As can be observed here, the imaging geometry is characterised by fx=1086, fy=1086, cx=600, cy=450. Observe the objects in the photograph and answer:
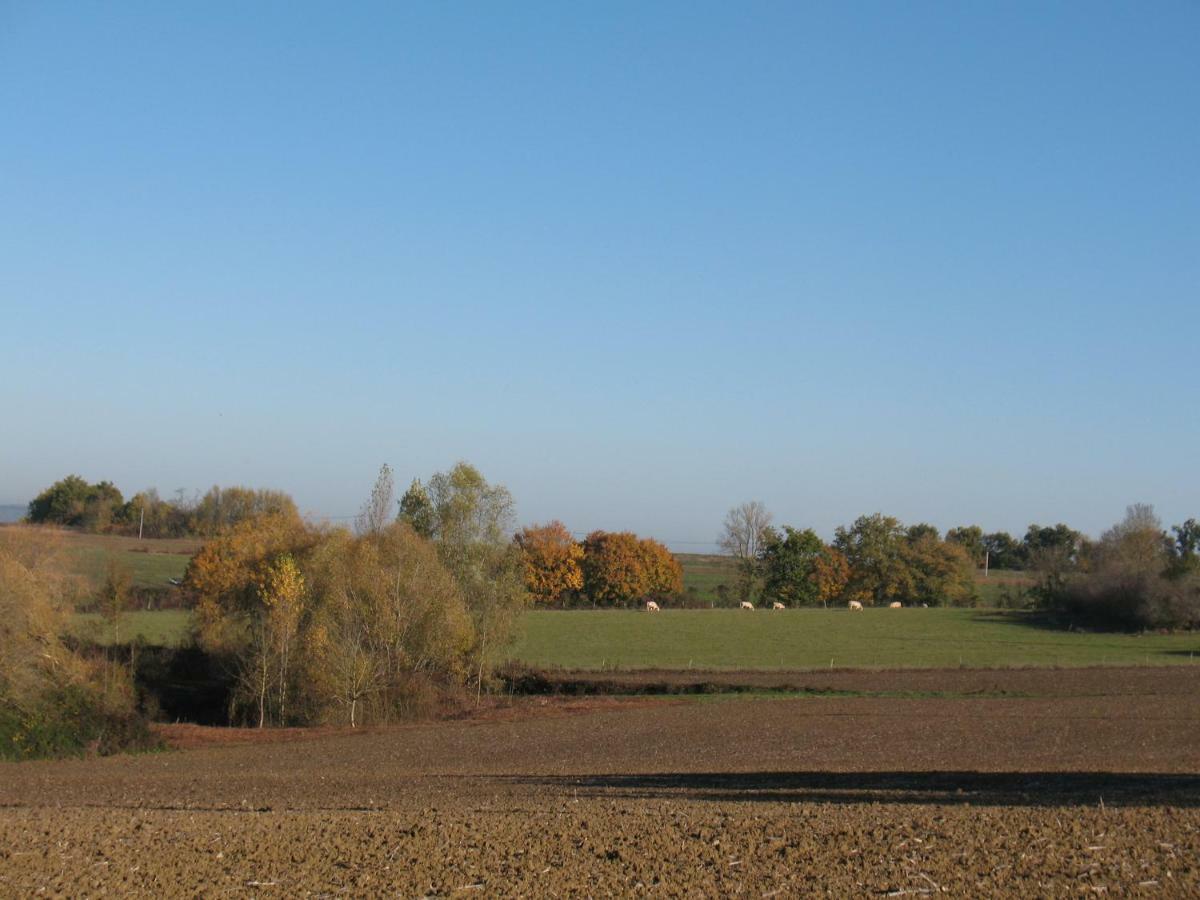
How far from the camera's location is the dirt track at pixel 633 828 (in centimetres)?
994

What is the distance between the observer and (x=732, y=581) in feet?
431

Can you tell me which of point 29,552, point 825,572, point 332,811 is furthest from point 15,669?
point 825,572

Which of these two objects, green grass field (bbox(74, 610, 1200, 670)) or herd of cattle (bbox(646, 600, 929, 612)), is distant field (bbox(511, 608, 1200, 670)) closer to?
green grass field (bbox(74, 610, 1200, 670))

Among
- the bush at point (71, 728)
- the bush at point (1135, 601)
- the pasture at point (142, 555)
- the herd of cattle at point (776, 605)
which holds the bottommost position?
the bush at point (71, 728)

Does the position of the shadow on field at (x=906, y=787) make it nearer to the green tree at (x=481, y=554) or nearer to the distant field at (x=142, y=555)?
the green tree at (x=481, y=554)

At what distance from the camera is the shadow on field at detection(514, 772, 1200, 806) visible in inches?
587

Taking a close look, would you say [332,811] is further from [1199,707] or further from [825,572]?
[825,572]

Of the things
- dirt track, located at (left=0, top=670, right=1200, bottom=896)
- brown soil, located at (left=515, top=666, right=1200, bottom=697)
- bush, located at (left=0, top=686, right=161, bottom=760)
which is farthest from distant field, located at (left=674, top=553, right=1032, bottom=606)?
dirt track, located at (left=0, top=670, right=1200, bottom=896)

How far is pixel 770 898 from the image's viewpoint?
30.6ft

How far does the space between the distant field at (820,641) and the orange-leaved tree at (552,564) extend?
616 inches

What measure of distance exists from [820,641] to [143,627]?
4816 centimetres

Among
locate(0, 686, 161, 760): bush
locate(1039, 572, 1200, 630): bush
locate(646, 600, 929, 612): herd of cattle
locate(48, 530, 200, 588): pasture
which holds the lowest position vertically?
locate(0, 686, 161, 760): bush

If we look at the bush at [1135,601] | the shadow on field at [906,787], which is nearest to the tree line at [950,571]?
the bush at [1135,601]

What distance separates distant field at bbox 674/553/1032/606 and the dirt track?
95.9 m
